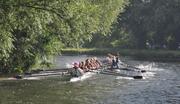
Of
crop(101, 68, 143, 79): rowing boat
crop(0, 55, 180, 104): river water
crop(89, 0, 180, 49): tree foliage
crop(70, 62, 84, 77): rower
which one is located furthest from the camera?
crop(89, 0, 180, 49): tree foliage

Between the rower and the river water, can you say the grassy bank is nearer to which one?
the river water

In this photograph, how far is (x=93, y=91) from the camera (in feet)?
122

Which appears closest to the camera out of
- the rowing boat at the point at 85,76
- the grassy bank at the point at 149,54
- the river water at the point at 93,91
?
the river water at the point at 93,91

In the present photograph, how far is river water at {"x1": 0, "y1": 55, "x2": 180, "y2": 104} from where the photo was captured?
1286 inches

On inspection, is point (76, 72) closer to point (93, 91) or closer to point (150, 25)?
point (93, 91)

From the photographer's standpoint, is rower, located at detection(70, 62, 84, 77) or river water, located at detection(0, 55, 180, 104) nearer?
river water, located at detection(0, 55, 180, 104)

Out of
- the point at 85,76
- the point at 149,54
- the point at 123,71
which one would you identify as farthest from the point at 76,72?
the point at 149,54

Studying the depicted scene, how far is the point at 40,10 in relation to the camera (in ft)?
91.7

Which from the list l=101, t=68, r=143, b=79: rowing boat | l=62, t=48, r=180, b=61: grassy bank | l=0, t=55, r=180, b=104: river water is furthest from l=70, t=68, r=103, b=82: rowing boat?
l=62, t=48, r=180, b=61: grassy bank

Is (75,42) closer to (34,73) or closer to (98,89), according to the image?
(98,89)

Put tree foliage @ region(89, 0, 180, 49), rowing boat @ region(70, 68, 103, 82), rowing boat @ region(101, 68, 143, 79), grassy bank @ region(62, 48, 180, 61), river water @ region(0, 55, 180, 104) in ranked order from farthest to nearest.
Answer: tree foliage @ region(89, 0, 180, 49)
grassy bank @ region(62, 48, 180, 61)
rowing boat @ region(101, 68, 143, 79)
rowing boat @ region(70, 68, 103, 82)
river water @ region(0, 55, 180, 104)

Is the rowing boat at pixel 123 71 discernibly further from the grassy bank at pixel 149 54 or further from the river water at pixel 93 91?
the grassy bank at pixel 149 54

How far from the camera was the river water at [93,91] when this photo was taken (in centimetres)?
3266

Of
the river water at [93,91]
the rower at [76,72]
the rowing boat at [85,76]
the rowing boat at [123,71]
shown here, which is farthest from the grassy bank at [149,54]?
the rower at [76,72]
